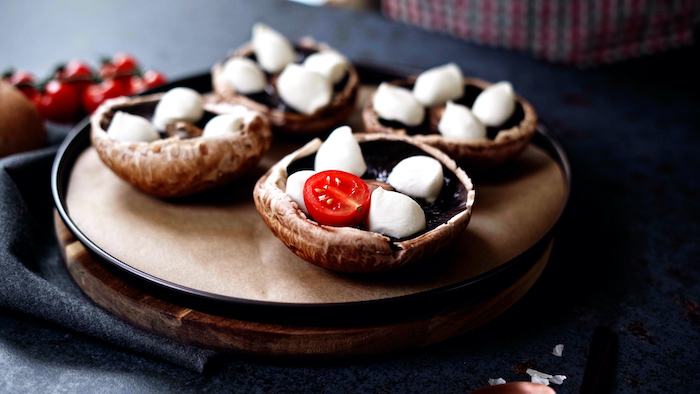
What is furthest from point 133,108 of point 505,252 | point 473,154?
point 505,252

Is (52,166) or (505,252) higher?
(52,166)

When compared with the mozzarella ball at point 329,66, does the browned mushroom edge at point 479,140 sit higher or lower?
lower

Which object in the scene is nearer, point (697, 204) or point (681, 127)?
point (697, 204)

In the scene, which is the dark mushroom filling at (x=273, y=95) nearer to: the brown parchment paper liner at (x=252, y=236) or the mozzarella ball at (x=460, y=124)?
the brown parchment paper liner at (x=252, y=236)

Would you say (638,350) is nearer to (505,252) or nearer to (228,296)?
(505,252)

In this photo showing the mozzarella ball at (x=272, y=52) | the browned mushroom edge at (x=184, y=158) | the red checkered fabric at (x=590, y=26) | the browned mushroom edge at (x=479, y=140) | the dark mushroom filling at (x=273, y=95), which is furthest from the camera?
the red checkered fabric at (x=590, y=26)

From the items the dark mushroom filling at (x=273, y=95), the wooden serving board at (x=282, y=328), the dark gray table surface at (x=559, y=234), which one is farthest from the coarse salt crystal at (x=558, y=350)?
the dark mushroom filling at (x=273, y=95)

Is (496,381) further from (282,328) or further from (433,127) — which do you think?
(433,127)
